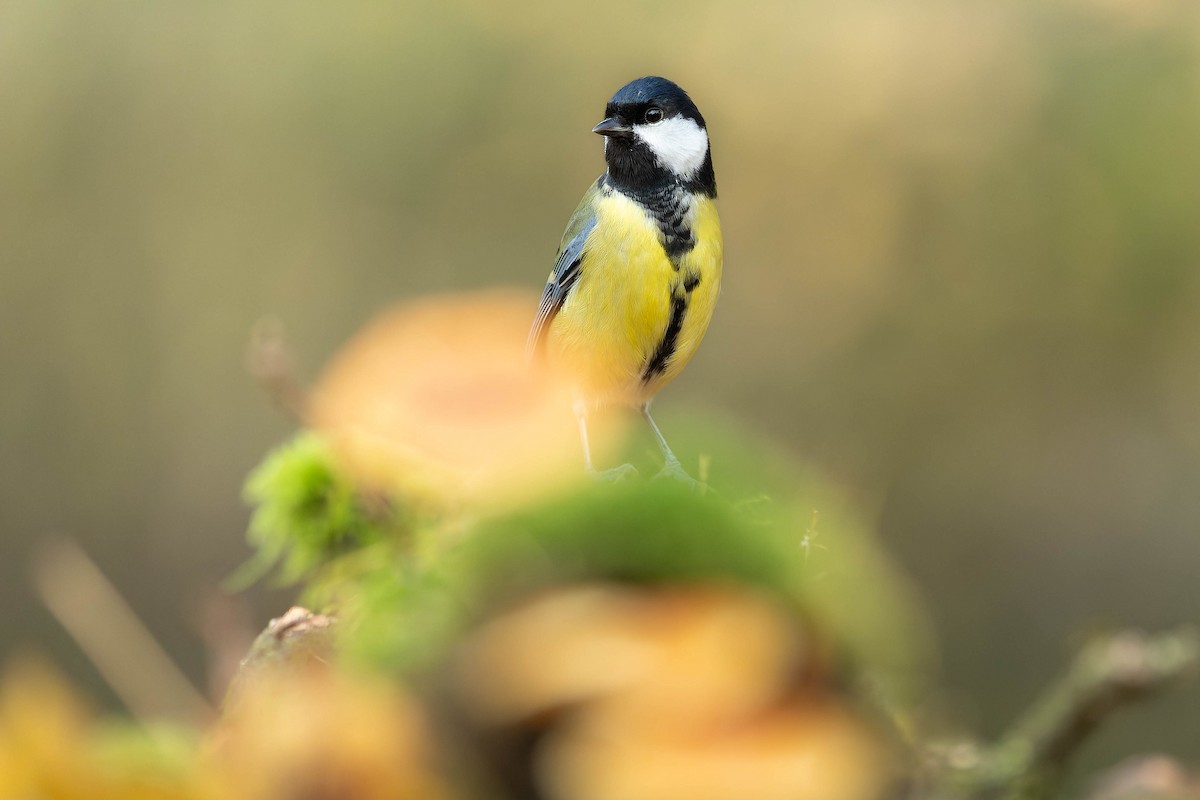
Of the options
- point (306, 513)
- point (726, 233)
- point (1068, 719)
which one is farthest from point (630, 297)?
point (726, 233)

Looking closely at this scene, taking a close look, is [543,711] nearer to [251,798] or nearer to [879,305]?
[251,798]

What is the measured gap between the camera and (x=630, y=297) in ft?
5.12

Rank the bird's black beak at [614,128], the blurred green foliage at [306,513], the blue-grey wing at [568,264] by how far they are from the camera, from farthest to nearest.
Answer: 1. the blue-grey wing at [568,264]
2. the bird's black beak at [614,128]
3. the blurred green foliage at [306,513]

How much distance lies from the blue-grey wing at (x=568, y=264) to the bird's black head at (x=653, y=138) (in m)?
0.07

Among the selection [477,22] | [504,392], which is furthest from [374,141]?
[504,392]

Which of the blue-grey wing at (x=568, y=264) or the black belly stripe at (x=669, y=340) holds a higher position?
the blue-grey wing at (x=568, y=264)

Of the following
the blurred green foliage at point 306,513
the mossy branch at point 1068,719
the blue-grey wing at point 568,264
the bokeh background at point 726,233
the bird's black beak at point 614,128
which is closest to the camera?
the mossy branch at point 1068,719

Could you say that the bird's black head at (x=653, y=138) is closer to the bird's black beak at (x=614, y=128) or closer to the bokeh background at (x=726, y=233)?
the bird's black beak at (x=614, y=128)

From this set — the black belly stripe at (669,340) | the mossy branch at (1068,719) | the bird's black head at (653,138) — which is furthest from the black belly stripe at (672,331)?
the mossy branch at (1068,719)

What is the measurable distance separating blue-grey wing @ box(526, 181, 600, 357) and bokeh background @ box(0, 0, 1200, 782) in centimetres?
218

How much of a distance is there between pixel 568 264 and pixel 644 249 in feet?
0.49

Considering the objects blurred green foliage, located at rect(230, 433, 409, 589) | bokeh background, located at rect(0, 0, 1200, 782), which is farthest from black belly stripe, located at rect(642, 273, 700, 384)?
bokeh background, located at rect(0, 0, 1200, 782)

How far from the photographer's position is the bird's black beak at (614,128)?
1.53 m

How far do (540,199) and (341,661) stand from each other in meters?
3.67
